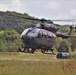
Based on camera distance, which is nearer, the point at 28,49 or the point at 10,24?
the point at 28,49

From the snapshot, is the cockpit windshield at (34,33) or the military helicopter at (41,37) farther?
the cockpit windshield at (34,33)

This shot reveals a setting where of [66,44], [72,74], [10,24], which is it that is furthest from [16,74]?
[10,24]

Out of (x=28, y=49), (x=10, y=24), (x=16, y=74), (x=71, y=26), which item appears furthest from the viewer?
(x=10, y=24)

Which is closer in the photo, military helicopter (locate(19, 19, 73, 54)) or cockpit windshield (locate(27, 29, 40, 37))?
military helicopter (locate(19, 19, 73, 54))

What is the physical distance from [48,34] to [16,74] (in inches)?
708

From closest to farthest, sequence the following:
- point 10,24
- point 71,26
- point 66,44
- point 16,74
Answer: point 16,74, point 71,26, point 66,44, point 10,24

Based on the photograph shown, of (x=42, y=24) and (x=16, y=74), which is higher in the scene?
(x=42, y=24)

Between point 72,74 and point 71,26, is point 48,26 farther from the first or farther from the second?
point 72,74

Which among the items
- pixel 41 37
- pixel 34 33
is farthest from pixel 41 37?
pixel 34 33

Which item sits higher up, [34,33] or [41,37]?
[34,33]

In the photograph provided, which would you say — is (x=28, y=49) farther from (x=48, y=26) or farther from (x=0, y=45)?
(x=0, y=45)

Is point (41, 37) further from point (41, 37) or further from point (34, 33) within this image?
point (34, 33)

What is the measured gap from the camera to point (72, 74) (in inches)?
844

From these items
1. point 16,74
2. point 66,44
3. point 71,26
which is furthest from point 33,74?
point 66,44
